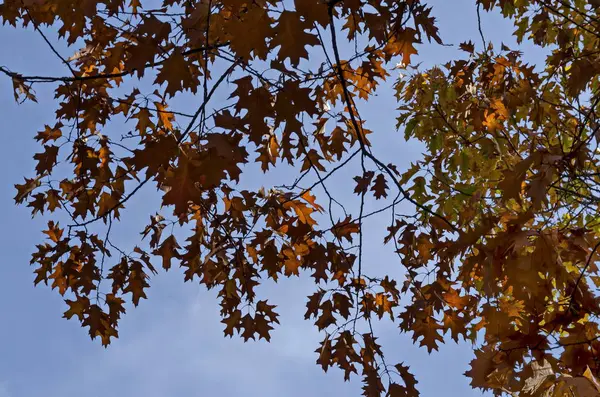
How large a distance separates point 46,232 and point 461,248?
119 inches

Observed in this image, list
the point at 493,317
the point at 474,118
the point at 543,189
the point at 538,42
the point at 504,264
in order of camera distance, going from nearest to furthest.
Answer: the point at 543,189, the point at 504,264, the point at 493,317, the point at 474,118, the point at 538,42

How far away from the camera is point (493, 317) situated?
262cm

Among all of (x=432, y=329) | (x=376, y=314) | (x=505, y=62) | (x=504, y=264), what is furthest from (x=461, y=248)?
(x=505, y=62)

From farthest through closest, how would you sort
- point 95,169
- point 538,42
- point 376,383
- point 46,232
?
point 538,42, point 46,232, point 95,169, point 376,383

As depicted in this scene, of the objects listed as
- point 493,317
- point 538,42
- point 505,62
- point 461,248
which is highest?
point 538,42

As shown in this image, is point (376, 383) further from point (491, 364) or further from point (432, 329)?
point (491, 364)

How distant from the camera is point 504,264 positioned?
93.0 inches

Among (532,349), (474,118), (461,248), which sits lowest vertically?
(532,349)

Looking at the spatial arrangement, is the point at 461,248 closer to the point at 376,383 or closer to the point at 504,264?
the point at 504,264

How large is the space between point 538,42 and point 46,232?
15.7 ft

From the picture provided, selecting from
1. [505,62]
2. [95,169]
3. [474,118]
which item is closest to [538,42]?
[505,62]

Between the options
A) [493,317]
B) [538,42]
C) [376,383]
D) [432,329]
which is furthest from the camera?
[538,42]

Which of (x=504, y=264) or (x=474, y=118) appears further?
(x=474, y=118)

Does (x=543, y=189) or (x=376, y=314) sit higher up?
(x=376, y=314)
